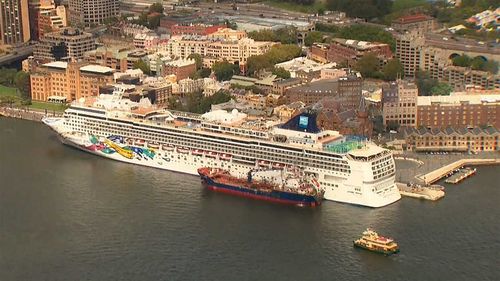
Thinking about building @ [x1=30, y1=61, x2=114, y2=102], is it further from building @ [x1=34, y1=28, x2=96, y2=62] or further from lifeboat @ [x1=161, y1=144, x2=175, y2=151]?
lifeboat @ [x1=161, y1=144, x2=175, y2=151]

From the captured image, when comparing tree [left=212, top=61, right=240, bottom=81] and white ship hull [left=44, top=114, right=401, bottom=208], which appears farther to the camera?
tree [left=212, top=61, right=240, bottom=81]

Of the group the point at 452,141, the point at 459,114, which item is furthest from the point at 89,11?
the point at 452,141

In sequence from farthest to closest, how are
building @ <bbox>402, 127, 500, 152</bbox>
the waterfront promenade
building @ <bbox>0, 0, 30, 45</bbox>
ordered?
building @ <bbox>0, 0, 30, 45</bbox>
building @ <bbox>402, 127, 500, 152</bbox>
the waterfront promenade

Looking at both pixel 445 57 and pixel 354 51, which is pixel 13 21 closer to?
pixel 354 51

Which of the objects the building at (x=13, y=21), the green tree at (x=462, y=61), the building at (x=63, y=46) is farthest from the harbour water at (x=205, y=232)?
the building at (x=13, y=21)

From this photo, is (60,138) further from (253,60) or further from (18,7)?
(18,7)

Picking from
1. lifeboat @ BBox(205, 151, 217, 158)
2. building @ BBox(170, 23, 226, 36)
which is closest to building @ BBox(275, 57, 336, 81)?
building @ BBox(170, 23, 226, 36)

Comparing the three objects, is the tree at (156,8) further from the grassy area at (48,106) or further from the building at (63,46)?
the grassy area at (48,106)
